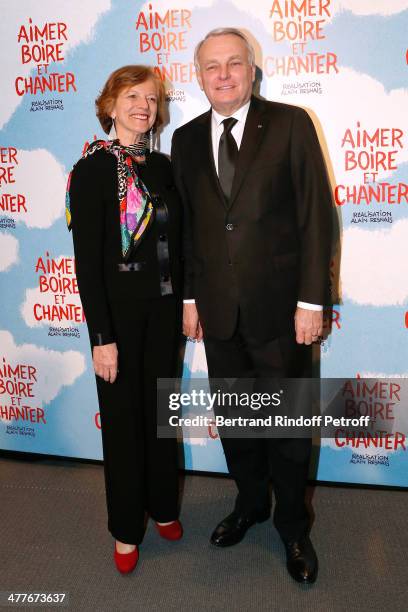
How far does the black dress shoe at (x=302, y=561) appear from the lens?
1.98 m

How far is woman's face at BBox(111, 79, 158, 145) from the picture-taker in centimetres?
191

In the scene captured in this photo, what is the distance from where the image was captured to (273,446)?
204 centimetres

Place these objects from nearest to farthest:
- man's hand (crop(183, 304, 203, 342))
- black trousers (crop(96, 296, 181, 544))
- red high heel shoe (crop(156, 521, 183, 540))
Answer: black trousers (crop(96, 296, 181, 544))
man's hand (crop(183, 304, 203, 342))
red high heel shoe (crop(156, 521, 183, 540))

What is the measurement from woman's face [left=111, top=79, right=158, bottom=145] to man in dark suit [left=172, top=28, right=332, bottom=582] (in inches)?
6.2

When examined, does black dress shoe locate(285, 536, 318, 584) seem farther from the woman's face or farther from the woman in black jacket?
the woman's face

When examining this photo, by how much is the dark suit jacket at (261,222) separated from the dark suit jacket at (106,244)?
0.12 meters

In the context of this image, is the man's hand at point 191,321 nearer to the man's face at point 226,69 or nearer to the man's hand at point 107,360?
the man's hand at point 107,360

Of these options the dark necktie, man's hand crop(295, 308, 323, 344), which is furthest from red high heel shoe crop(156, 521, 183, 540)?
the dark necktie

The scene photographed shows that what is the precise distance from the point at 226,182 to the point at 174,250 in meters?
0.30

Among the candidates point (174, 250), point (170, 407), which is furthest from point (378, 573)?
point (174, 250)

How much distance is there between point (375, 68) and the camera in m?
2.24

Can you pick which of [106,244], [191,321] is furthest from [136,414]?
[106,244]

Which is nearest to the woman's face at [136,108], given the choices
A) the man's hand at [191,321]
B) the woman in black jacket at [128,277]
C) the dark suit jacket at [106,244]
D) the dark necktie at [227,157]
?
the woman in black jacket at [128,277]

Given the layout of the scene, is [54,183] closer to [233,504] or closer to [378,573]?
[233,504]
